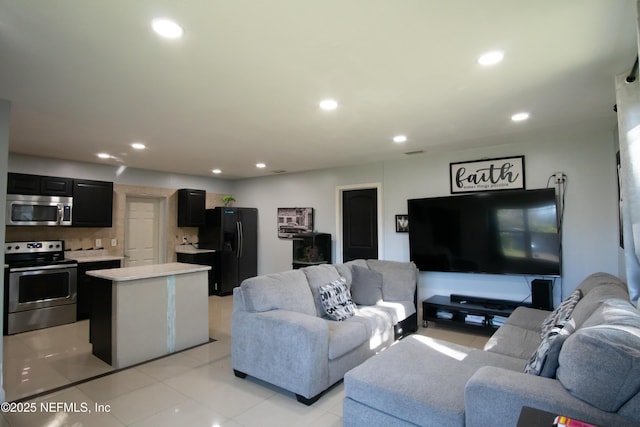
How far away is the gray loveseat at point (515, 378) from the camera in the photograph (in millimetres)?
1304

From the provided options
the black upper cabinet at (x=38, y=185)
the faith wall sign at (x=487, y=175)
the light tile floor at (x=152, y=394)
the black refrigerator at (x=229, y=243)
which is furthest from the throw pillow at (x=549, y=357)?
the black upper cabinet at (x=38, y=185)

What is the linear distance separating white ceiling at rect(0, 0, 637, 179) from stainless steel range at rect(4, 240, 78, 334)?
1694mm

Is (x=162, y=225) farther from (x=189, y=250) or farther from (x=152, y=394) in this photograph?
(x=152, y=394)

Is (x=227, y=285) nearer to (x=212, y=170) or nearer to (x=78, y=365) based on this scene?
(x=212, y=170)

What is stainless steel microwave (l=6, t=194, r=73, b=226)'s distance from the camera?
14.6 feet

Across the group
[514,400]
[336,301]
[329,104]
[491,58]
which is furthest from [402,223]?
[514,400]

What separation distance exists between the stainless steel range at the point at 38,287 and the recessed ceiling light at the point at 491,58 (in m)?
5.58

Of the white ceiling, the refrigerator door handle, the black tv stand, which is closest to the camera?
the white ceiling

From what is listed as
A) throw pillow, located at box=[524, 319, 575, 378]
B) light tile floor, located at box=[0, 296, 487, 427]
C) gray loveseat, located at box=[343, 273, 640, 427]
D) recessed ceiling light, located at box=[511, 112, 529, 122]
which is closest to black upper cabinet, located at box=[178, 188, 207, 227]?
light tile floor, located at box=[0, 296, 487, 427]

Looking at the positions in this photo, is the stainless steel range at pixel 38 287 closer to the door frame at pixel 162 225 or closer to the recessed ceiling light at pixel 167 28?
the door frame at pixel 162 225

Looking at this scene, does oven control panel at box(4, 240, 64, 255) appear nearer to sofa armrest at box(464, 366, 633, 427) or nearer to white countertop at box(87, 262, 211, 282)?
white countertop at box(87, 262, 211, 282)

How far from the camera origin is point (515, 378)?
1.59 meters

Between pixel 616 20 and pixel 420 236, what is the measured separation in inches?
130

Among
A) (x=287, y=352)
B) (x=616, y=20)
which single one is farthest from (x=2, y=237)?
(x=616, y=20)
